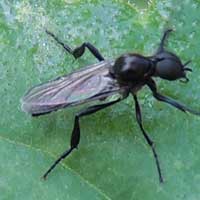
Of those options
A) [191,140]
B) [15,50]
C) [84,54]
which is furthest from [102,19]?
[191,140]

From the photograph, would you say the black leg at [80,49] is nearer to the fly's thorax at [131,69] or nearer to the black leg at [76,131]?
the fly's thorax at [131,69]

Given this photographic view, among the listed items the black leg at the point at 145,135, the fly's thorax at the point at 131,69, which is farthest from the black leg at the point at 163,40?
the black leg at the point at 145,135

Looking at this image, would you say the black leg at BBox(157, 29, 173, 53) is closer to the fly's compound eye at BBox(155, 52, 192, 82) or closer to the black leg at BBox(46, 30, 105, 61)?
the fly's compound eye at BBox(155, 52, 192, 82)

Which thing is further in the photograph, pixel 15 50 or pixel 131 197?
pixel 15 50

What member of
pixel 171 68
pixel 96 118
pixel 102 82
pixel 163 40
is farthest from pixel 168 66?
pixel 96 118

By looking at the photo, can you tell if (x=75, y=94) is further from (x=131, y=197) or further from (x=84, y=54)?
(x=131, y=197)

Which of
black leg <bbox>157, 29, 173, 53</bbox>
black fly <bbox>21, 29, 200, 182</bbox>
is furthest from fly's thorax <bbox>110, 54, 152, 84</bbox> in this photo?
black leg <bbox>157, 29, 173, 53</bbox>

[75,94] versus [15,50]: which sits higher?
[15,50]
